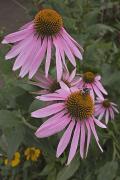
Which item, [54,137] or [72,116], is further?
[54,137]

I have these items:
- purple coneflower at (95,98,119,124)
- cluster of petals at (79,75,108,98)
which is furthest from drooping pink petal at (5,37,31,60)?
purple coneflower at (95,98,119,124)

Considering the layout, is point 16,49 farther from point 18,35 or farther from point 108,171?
point 108,171

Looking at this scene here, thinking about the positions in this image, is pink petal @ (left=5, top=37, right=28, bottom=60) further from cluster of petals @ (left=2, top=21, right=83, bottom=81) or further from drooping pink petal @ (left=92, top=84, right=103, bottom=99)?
drooping pink petal @ (left=92, top=84, right=103, bottom=99)

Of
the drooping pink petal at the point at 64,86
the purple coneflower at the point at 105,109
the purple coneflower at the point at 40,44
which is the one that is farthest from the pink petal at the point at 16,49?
the purple coneflower at the point at 105,109

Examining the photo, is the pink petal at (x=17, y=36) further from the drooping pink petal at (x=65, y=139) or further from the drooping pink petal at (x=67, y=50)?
the drooping pink petal at (x=65, y=139)

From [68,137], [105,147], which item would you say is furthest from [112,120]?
[68,137]

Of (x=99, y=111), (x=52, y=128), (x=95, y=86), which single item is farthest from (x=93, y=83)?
(x=52, y=128)
